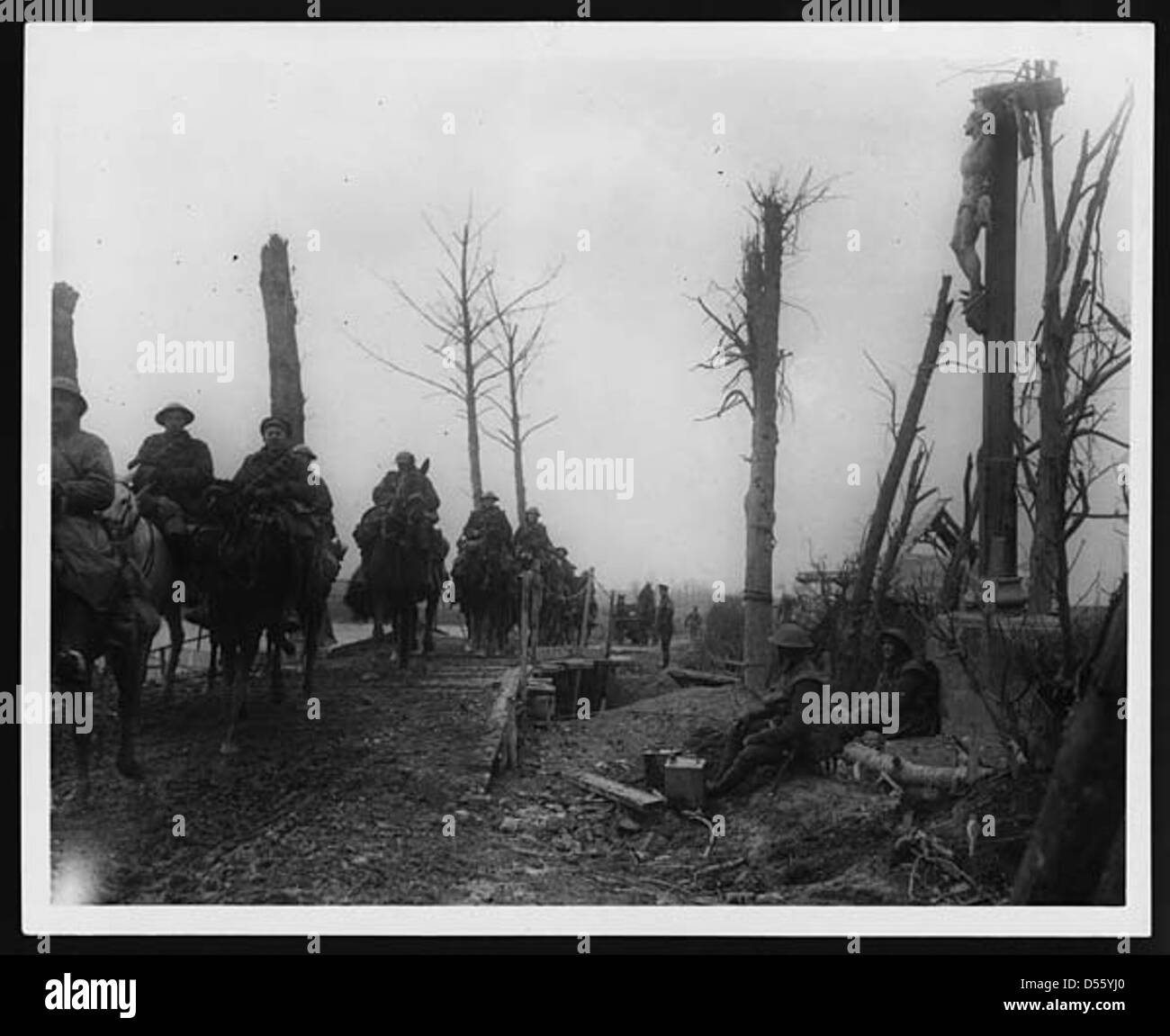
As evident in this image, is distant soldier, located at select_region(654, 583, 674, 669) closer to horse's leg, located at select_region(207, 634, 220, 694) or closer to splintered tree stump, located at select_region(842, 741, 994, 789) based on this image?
splintered tree stump, located at select_region(842, 741, 994, 789)

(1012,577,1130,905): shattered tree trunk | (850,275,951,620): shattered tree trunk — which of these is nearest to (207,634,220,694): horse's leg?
(850,275,951,620): shattered tree trunk

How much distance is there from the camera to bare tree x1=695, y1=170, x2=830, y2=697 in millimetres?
2947

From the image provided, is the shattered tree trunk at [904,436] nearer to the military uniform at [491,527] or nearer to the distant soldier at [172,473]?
the military uniform at [491,527]

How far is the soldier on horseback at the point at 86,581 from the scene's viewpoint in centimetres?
296

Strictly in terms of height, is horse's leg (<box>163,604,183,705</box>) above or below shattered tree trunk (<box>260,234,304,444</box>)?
below

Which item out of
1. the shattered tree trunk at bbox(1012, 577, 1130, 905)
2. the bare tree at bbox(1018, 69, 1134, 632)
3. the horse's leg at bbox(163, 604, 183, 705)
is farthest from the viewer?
the horse's leg at bbox(163, 604, 183, 705)

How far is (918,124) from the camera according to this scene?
294 cm

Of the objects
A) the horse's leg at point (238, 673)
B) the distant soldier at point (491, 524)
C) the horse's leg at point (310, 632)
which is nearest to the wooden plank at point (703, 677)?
the distant soldier at point (491, 524)

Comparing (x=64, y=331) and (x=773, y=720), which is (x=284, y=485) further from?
(x=773, y=720)

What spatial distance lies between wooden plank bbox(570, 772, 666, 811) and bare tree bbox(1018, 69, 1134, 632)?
3.98 ft

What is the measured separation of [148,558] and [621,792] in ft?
4.93
